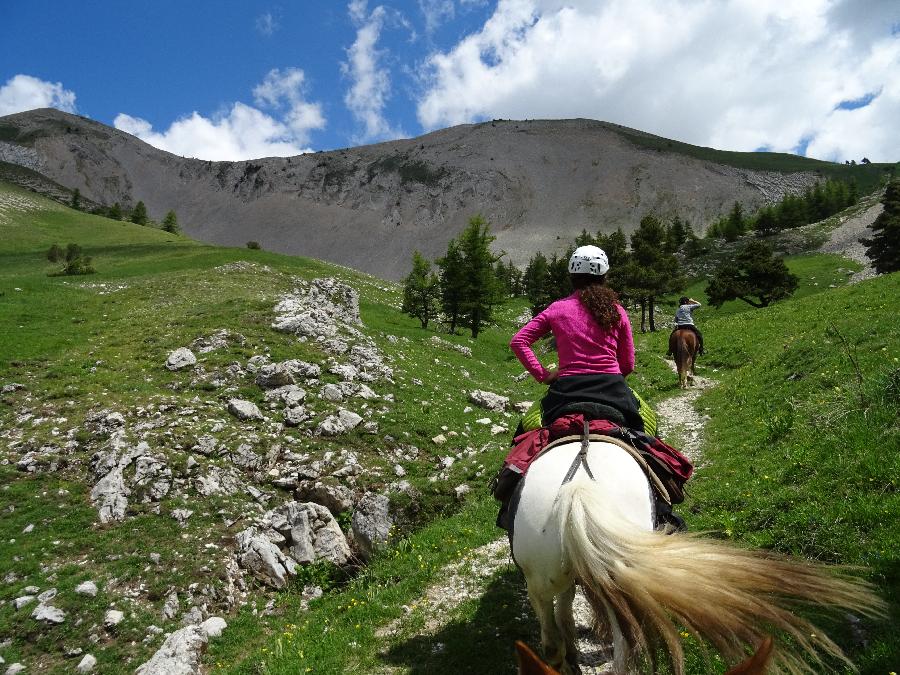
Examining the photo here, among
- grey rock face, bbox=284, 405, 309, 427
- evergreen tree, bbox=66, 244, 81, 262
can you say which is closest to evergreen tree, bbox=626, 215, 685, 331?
grey rock face, bbox=284, 405, 309, 427

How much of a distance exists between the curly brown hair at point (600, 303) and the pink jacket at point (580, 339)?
6 cm

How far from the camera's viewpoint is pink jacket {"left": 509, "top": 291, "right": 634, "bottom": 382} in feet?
16.5

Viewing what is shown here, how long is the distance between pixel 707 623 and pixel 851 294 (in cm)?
2422

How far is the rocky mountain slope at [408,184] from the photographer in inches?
5295

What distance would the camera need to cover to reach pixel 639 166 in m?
148

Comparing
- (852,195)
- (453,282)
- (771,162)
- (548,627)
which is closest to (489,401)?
(548,627)

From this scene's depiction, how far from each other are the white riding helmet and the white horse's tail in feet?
8.48

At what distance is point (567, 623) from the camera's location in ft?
14.7

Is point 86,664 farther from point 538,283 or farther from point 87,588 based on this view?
point 538,283

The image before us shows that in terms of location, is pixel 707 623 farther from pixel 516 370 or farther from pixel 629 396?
pixel 516 370

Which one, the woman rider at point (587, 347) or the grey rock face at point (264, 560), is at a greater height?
the woman rider at point (587, 347)

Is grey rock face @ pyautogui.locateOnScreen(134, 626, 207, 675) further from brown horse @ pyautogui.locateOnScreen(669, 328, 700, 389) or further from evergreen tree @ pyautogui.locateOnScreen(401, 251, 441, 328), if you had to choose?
evergreen tree @ pyautogui.locateOnScreen(401, 251, 441, 328)

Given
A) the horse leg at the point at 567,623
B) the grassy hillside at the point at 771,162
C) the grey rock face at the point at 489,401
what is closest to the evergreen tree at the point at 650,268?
the grey rock face at the point at 489,401

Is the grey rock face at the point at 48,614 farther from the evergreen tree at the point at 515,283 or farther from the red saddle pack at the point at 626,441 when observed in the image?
the evergreen tree at the point at 515,283
